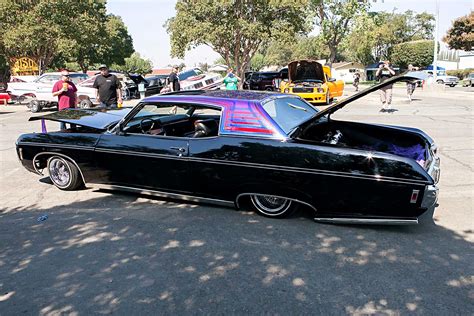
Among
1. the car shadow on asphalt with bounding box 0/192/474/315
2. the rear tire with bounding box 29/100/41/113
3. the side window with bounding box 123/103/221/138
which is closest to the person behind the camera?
the car shadow on asphalt with bounding box 0/192/474/315

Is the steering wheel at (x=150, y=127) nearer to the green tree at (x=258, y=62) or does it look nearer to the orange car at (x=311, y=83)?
the orange car at (x=311, y=83)

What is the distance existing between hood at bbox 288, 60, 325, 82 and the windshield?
13673 millimetres

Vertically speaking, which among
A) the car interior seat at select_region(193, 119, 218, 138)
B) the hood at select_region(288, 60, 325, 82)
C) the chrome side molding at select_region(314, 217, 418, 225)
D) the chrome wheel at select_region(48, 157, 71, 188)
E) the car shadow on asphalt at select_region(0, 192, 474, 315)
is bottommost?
the car shadow on asphalt at select_region(0, 192, 474, 315)

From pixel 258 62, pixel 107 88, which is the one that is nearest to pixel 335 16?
pixel 107 88

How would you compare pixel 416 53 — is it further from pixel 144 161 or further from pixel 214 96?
pixel 144 161

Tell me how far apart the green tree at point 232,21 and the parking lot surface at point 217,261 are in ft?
76.3

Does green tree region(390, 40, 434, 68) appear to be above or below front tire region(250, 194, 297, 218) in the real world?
above

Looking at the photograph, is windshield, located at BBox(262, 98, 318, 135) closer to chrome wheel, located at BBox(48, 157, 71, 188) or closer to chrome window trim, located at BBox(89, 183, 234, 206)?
chrome window trim, located at BBox(89, 183, 234, 206)

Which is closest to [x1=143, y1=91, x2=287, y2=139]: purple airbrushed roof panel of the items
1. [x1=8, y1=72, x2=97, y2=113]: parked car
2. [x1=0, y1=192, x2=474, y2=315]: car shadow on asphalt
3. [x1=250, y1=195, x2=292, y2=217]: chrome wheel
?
[x1=250, y1=195, x2=292, y2=217]: chrome wheel

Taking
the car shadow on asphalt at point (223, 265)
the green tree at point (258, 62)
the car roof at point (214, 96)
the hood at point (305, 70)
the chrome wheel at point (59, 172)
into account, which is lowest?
the car shadow on asphalt at point (223, 265)

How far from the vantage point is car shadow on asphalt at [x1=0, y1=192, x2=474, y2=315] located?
2.95m

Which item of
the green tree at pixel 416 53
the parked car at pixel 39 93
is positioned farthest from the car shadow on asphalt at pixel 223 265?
the green tree at pixel 416 53

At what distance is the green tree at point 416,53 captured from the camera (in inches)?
2463

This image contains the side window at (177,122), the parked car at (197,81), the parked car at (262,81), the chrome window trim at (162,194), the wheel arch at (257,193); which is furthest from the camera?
the parked car at (262,81)
